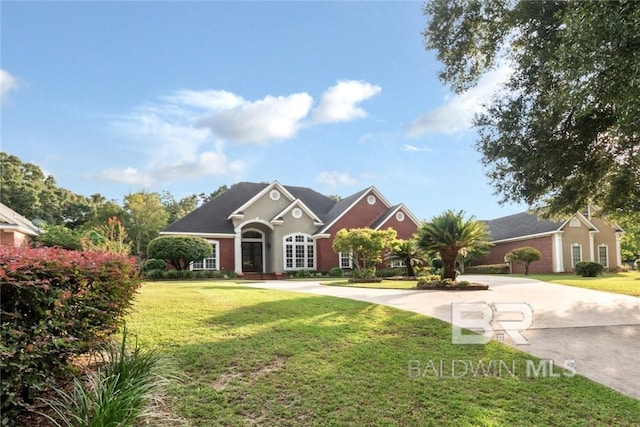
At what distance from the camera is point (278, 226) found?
2892 centimetres

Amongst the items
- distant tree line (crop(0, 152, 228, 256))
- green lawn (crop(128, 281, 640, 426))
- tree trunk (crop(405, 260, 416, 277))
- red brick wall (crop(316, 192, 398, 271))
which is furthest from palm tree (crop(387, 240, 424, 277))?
distant tree line (crop(0, 152, 228, 256))

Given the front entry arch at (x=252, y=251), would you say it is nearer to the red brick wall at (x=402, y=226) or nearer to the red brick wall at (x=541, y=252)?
→ the red brick wall at (x=402, y=226)

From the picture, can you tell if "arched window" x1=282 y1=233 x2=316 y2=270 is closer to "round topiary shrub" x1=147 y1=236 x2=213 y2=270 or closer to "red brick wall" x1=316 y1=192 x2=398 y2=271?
"red brick wall" x1=316 y1=192 x2=398 y2=271

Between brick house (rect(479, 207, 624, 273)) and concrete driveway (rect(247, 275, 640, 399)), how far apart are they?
58.1 feet

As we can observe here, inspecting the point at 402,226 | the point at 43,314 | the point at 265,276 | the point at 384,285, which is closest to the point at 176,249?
the point at 265,276

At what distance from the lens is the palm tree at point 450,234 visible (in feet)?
47.9

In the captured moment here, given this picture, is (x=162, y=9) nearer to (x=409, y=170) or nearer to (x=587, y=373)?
(x=409, y=170)

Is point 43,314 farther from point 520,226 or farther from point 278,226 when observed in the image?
point 520,226

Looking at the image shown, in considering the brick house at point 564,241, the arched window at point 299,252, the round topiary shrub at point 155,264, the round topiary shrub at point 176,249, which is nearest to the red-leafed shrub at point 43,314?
the round topiary shrub at point 176,249

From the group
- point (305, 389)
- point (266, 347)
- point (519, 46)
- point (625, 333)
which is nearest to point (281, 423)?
point (305, 389)

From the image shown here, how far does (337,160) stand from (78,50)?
9434 mm

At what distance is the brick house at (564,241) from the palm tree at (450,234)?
15.7m

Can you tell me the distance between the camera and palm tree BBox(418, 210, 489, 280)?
14.6 meters

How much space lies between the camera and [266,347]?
18.7 ft
